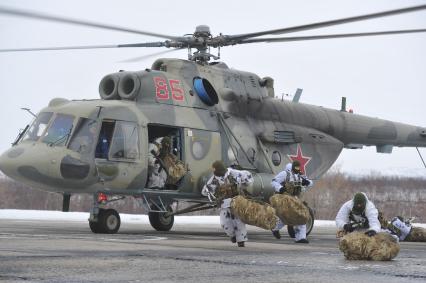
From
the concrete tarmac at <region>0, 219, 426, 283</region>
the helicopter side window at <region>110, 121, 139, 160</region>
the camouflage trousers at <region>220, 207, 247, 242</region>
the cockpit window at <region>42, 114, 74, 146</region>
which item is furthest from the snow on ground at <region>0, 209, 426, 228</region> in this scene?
the concrete tarmac at <region>0, 219, 426, 283</region>

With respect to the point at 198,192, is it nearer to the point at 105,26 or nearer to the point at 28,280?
the point at 105,26

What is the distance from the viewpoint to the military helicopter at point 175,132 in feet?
43.8

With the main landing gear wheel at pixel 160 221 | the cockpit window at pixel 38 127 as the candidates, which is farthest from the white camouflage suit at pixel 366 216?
the main landing gear wheel at pixel 160 221

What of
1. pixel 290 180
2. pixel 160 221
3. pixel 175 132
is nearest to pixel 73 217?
pixel 160 221

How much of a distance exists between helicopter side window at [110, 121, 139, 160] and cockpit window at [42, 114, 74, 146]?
0.90 metres

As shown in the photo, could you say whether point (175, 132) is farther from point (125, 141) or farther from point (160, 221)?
point (160, 221)

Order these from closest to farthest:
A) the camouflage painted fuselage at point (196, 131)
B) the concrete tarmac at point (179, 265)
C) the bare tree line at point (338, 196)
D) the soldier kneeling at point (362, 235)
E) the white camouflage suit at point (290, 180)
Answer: the concrete tarmac at point (179, 265) → the soldier kneeling at point (362, 235) → the white camouflage suit at point (290, 180) → the camouflage painted fuselage at point (196, 131) → the bare tree line at point (338, 196)

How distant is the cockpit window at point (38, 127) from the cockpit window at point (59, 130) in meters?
0.17

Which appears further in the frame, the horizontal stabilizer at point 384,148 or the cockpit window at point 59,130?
the horizontal stabilizer at point 384,148

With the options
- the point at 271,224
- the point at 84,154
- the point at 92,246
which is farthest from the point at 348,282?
the point at 84,154

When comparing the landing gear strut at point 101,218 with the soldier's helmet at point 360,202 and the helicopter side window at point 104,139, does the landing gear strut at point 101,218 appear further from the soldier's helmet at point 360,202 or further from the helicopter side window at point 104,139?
the soldier's helmet at point 360,202

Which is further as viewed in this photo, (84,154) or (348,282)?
(84,154)

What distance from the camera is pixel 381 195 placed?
62.6 meters

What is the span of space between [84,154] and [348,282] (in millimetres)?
8218
